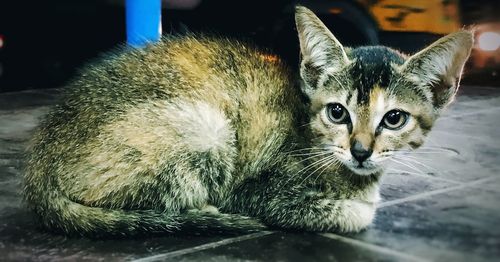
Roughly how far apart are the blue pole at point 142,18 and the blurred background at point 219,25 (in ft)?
5.17

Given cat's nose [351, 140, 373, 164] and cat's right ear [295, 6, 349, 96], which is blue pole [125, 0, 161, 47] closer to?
cat's right ear [295, 6, 349, 96]

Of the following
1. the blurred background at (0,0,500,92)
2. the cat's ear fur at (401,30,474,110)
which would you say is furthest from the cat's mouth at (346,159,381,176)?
the blurred background at (0,0,500,92)

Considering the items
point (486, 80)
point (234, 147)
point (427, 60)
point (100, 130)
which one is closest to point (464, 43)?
point (427, 60)

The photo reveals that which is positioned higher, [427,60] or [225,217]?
[427,60]

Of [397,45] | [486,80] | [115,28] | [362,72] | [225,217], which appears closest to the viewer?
[225,217]

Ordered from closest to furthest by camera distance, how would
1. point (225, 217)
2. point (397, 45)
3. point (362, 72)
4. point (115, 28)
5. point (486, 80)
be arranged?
point (225, 217)
point (362, 72)
point (397, 45)
point (115, 28)
point (486, 80)

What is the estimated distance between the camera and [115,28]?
7238 millimetres

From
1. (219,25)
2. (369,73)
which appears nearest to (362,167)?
(369,73)

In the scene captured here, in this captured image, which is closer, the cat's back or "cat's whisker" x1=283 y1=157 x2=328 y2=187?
the cat's back

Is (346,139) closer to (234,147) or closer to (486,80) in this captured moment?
(234,147)

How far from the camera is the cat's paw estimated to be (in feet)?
9.02

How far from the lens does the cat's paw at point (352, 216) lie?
275cm

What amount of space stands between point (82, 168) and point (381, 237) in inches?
50.4

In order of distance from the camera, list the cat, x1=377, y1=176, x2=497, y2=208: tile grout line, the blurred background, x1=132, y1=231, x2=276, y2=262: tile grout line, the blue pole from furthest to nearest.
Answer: the blurred background → the blue pole → x1=377, y1=176, x2=497, y2=208: tile grout line → the cat → x1=132, y1=231, x2=276, y2=262: tile grout line
